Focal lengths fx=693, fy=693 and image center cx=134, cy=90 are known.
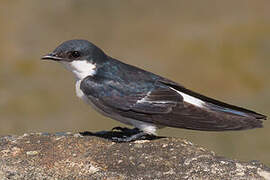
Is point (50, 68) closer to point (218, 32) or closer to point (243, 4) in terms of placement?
point (218, 32)

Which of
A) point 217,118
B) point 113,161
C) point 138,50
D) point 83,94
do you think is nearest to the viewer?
point 113,161

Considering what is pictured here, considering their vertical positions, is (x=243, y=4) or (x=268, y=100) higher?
(x=243, y=4)

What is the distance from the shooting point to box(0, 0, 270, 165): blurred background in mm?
12055

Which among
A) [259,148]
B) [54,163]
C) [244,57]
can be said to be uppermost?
[54,163]

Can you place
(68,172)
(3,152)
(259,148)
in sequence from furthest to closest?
(259,148)
(3,152)
(68,172)

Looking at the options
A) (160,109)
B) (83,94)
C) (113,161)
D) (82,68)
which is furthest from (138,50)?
(113,161)

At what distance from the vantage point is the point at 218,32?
13336 mm

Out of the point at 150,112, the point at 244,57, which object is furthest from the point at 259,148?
the point at 150,112

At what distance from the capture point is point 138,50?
13.1 m

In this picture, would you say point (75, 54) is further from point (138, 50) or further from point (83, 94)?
point (138, 50)

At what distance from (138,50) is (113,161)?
24.1ft

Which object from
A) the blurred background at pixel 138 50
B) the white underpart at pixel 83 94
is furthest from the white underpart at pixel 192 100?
the blurred background at pixel 138 50

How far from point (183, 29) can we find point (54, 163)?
7853 millimetres

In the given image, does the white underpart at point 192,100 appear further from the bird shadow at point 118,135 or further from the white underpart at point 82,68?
the white underpart at point 82,68
